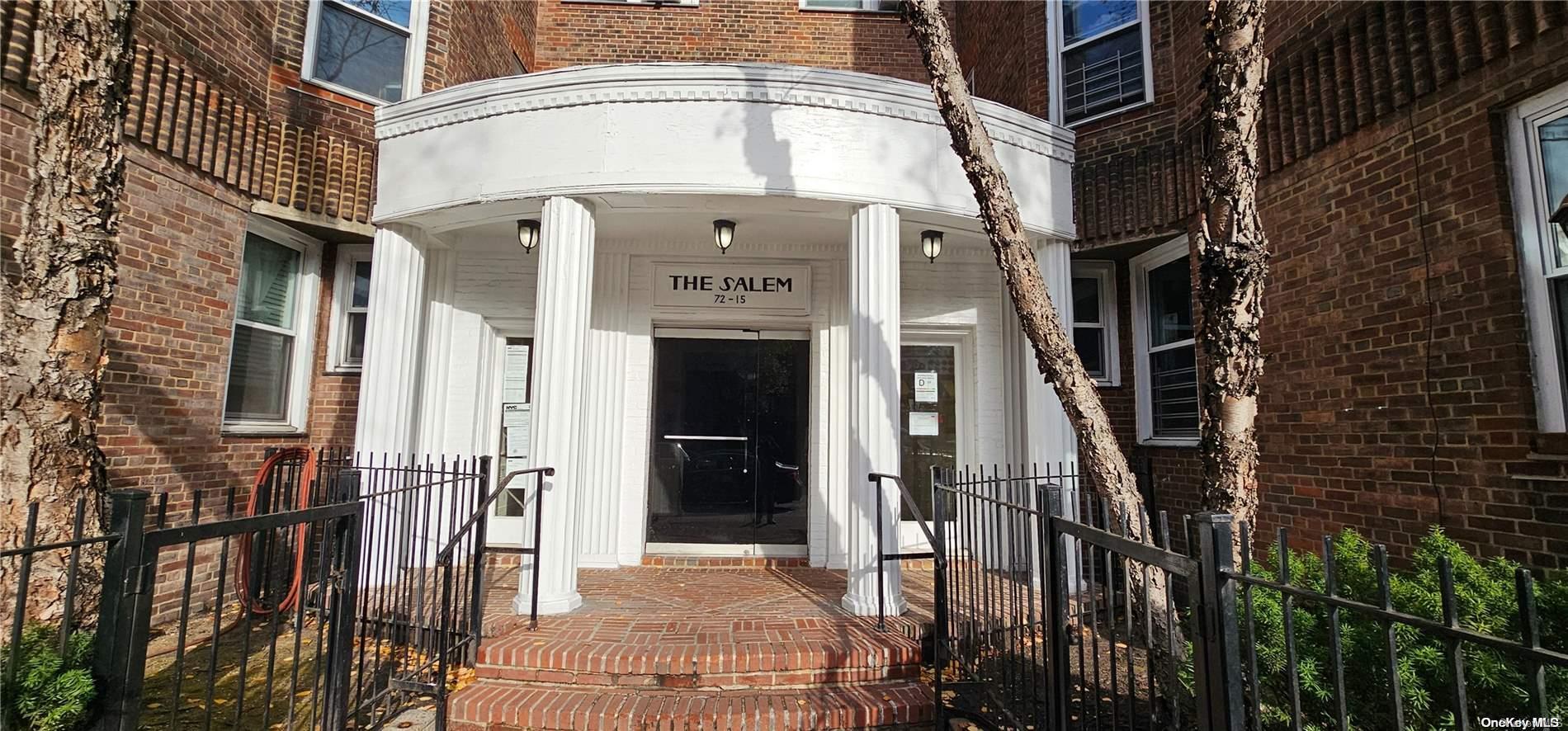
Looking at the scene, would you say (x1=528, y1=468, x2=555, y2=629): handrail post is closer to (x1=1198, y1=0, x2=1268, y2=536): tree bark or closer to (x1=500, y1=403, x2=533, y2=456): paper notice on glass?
(x1=500, y1=403, x2=533, y2=456): paper notice on glass

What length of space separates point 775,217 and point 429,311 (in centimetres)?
373

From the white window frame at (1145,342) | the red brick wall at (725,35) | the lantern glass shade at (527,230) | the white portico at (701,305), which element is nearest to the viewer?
the white portico at (701,305)

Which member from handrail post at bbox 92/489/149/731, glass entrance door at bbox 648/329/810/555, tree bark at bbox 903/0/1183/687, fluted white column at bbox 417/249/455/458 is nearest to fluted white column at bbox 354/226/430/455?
fluted white column at bbox 417/249/455/458

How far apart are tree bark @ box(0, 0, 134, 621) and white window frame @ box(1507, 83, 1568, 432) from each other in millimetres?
7822

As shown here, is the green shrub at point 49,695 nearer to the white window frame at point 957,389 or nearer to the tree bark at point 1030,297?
the tree bark at point 1030,297

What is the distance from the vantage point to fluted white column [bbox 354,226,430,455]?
583 cm

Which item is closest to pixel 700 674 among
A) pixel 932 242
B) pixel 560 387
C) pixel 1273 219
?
pixel 560 387

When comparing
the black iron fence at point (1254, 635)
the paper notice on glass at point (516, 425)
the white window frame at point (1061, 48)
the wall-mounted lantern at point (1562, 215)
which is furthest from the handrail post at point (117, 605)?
the white window frame at point (1061, 48)

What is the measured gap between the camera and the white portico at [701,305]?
520 cm

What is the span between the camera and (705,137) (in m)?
5.23

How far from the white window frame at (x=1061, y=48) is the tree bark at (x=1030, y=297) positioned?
3759 millimetres

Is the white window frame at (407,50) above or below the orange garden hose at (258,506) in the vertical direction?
above

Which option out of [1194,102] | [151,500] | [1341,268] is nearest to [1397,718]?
[1341,268]

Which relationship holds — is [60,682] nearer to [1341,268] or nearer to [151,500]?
[151,500]
